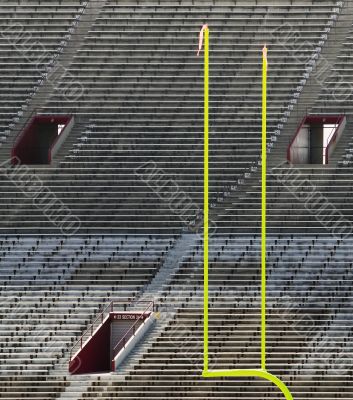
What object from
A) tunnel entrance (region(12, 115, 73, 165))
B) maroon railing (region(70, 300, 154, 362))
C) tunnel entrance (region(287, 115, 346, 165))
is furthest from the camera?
tunnel entrance (region(12, 115, 73, 165))

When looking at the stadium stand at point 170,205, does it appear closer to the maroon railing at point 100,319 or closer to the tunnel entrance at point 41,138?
the maroon railing at point 100,319

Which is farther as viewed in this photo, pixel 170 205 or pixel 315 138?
pixel 315 138

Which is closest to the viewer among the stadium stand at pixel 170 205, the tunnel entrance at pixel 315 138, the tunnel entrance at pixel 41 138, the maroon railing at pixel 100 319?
the stadium stand at pixel 170 205

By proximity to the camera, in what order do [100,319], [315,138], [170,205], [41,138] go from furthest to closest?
[41,138] → [315,138] → [170,205] → [100,319]

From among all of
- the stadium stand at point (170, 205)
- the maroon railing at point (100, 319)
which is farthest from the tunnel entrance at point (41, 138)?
the maroon railing at point (100, 319)

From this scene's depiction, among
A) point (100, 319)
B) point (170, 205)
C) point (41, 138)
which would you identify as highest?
point (41, 138)

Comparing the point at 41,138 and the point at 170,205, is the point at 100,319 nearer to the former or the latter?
the point at 170,205

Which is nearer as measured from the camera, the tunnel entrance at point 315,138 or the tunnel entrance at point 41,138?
the tunnel entrance at point 315,138

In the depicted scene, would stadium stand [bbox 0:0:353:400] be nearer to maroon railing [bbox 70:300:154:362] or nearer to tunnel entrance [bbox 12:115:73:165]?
maroon railing [bbox 70:300:154:362]

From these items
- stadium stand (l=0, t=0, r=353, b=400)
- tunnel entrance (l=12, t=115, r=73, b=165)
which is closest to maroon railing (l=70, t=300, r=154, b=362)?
stadium stand (l=0, t=0, r=353, b=400)

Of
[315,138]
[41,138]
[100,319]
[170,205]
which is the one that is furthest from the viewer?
[41,138]

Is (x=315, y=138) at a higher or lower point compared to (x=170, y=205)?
higher

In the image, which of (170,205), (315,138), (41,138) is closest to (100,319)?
(170,205)

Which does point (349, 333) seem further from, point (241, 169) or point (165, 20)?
point (165, 20)
